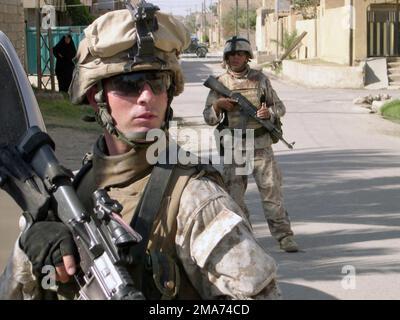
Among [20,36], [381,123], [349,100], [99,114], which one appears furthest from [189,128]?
[99,114]

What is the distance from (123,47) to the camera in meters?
→ 2.24

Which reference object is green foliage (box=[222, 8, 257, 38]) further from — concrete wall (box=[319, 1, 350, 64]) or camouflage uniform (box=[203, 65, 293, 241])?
camouflage uniform (box=[203, 65, 293, 241])

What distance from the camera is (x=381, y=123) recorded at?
1833cm

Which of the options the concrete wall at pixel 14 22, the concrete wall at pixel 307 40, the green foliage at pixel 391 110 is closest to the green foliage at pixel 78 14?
the concrete wall at pixel 307 40

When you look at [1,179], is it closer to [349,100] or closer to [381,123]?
[381,123]

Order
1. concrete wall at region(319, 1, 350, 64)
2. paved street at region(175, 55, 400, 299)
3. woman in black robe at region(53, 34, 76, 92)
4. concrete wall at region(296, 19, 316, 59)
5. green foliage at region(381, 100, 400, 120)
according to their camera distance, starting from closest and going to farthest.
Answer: paved street at region(175, 55, 400, 299), green foliage at region(381, 100, 400, 120), woman in black robe at region(53, 34, 76, 92), concrete wall at region(319, 1, 350, 64), concrete wall at region(296, 19, 316, 59)

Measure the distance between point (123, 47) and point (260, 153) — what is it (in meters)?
4.91

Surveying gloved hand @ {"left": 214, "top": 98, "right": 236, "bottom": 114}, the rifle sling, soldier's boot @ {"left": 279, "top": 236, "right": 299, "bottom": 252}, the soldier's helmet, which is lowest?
soldier's boot @ {"left": 279, "top": 236, "right": 299, "bottom": 252}

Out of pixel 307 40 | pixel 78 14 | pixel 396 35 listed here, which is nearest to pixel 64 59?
pixel 396 35

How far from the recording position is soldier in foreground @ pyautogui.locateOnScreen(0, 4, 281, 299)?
79.0 inches

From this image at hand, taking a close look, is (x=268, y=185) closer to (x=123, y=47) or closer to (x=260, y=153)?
(x=260, y=153)

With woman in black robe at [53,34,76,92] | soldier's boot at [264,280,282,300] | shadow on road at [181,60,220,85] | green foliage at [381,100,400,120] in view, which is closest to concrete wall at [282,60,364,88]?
shadow on road at [181,60,220,85]

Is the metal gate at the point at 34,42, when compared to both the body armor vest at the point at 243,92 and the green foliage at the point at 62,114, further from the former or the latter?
the body armor vest at the point at 243,92
